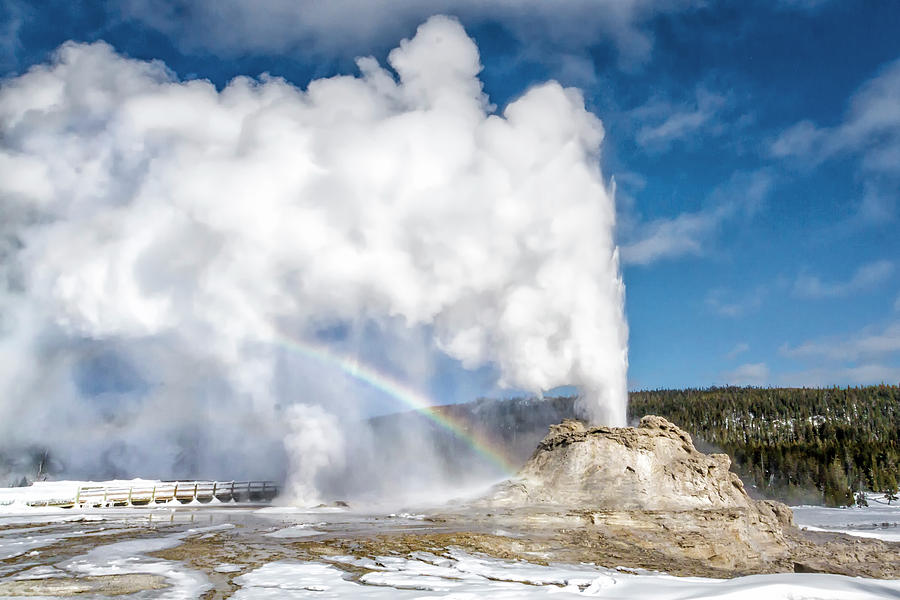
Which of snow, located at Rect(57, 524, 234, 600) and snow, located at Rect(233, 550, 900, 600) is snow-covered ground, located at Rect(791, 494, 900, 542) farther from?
snow, located at Rect(57, 524, 234, 600)

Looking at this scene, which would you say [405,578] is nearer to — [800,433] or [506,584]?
[506,584]

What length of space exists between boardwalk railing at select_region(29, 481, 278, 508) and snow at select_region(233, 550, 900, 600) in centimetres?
2390

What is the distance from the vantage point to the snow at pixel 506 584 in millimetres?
8461

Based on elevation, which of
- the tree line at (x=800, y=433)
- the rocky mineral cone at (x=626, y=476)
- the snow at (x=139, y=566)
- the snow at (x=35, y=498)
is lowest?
the snow at (x=139, y=566)

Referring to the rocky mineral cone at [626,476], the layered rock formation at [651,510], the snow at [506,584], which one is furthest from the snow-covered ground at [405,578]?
the rocky mineral cone at [626,476]

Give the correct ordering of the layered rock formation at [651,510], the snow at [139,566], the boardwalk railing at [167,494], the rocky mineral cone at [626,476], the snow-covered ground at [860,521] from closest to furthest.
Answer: the snow at [139,566] → the layered rock formation at [651,510] → the rocky mineral cone at [626,476] → the boardwalk railing at [167,494] → the snow-covered ground at [860,521]

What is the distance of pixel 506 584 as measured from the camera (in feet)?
33.3

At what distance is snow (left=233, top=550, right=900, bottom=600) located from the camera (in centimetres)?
846

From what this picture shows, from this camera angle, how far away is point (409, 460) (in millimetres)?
57812

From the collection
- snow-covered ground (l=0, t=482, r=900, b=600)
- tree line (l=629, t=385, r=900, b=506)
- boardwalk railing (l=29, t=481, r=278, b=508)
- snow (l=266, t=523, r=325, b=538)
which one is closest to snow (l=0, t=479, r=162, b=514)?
boardwalk railing (l=29, t=481, r=278, b=508)

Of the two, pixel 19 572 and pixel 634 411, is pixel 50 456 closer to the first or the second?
pixel 19 572

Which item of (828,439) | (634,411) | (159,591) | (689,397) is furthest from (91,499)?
(689,397)

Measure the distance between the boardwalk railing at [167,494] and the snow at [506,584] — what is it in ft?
78.4

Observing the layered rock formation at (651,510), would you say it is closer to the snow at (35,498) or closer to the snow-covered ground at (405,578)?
the snow-covered ground at (405,578)
